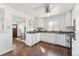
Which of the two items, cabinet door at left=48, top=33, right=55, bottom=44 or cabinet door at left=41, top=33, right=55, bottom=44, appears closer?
cabinet door at left=41, top=33, right=55, bottom=44

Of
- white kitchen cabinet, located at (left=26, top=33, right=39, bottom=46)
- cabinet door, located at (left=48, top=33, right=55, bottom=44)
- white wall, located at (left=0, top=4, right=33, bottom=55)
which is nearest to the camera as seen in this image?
white wall, located at (left=0, top=4, right=33, bottom=55)

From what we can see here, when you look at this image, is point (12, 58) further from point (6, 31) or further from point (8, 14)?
point (8, 14)

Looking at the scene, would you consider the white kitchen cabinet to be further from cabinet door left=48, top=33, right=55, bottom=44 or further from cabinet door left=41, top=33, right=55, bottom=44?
cabinet door left=48, top=33, right=55, bottom=44

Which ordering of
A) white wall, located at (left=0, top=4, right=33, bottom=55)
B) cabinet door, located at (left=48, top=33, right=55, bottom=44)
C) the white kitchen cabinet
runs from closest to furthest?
white wall, located at (left=0, top=4, right=33, bottom=55)
the white kitchen cabinet
cabinet door, located at (left=48, top=33, right=55, bottom=44)

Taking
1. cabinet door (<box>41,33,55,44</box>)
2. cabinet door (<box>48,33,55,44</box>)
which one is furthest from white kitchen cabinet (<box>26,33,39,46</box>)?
cabinet door (<box>48,33,55,44</box>)

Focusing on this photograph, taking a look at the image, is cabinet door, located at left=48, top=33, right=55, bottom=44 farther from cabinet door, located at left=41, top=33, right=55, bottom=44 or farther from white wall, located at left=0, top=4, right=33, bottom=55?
white wall, located at left=0, top=4, right=33, bottom=55

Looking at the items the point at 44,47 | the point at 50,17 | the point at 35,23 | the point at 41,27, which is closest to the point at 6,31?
the point at 35,23

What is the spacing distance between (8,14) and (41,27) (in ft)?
3.71

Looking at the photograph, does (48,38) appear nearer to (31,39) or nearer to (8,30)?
(31,39)

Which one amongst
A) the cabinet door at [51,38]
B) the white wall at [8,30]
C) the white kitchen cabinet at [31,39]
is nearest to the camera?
the white wall at [8,30]

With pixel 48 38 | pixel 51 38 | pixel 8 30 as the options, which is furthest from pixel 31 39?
pixel 8 30

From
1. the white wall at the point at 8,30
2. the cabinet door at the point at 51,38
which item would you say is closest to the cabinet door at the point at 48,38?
the cabinet door at the point at 51,38

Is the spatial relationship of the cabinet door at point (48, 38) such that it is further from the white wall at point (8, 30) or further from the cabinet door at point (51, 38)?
the white wall at point (8, 30)

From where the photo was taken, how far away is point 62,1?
116 cm
